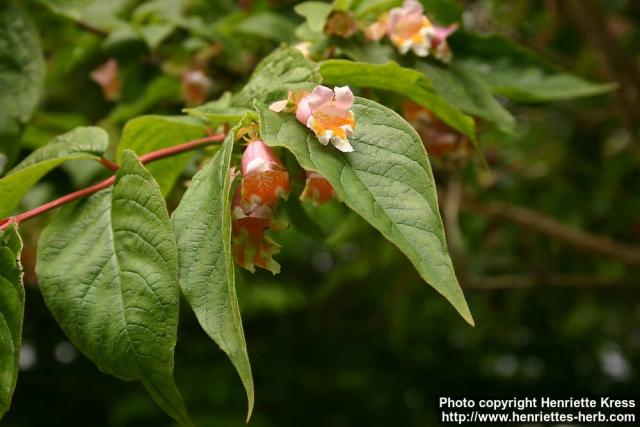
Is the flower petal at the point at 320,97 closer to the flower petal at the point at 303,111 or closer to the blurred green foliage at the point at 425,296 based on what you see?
the flower petal at the point at 303,111

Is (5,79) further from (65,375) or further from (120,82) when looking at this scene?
(65,375)

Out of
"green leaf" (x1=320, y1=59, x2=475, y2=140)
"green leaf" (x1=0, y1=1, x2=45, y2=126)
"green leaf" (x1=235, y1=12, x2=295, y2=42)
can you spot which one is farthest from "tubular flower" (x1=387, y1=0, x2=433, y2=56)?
"green leaf" (x1=0, y1=1, x2=45, y2=126)

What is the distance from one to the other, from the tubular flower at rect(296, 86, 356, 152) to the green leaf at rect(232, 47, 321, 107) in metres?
0.04

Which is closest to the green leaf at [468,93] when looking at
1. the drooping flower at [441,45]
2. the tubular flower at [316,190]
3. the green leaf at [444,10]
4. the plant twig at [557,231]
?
the drooping flower at [441,45]

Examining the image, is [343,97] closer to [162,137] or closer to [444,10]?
[162,137]

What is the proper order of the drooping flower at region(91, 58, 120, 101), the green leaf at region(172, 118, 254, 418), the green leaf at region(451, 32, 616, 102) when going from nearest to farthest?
1. the green leaf at region(172, 118, 254, 418)
2. the green leaf at region(451, 32, 616, 102)
3. the drooping flower at region(91, 58, 120, 101)

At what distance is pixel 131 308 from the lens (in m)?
0.51

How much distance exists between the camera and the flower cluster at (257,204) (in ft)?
1.72

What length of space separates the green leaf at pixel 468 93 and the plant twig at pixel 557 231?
953 millimetres

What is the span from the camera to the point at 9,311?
0.51 meters

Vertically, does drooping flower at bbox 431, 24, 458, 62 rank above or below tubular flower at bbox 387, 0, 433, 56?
below

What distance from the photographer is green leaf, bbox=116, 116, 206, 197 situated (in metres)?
0.66

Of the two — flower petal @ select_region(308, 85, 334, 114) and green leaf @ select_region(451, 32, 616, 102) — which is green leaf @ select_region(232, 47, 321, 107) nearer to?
flower petal @ select_region(308, 85, 334, 114)

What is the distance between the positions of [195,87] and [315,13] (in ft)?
1.01
